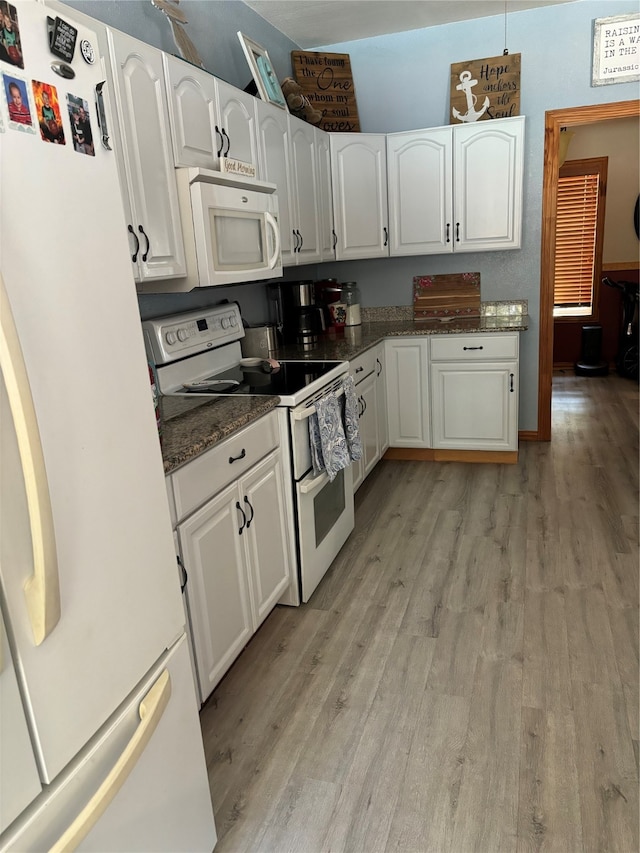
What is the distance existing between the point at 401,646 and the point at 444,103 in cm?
353

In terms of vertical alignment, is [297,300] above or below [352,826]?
above

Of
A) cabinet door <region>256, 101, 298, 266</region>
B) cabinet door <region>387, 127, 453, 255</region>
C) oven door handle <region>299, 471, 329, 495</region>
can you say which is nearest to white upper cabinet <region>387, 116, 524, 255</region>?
cabinet door <region>387, 127, 453, 255</region>

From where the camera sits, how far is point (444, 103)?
13.7 feet

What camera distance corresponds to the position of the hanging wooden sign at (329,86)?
3990 mm

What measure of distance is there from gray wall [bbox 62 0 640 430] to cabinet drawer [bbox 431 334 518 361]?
496 mm

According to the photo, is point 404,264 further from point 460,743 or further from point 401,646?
point 460,743

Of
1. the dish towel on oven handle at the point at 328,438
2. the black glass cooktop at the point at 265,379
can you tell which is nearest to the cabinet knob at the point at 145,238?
the black glass cooktop at the point at 265,379

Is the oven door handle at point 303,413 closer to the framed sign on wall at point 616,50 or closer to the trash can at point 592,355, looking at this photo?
the framed sign on wall at point 616,50

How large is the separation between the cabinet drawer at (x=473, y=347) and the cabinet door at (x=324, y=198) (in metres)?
0.90

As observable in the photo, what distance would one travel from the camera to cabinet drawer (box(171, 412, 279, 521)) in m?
1.75

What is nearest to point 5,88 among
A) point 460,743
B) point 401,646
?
point 460,743

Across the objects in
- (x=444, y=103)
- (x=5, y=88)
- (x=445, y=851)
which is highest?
(x=444, y=103)

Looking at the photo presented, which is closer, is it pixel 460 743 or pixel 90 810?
pixel 90 810

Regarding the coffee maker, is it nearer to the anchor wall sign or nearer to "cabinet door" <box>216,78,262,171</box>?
"cabinet door" <box>216,78,262,171</box>
